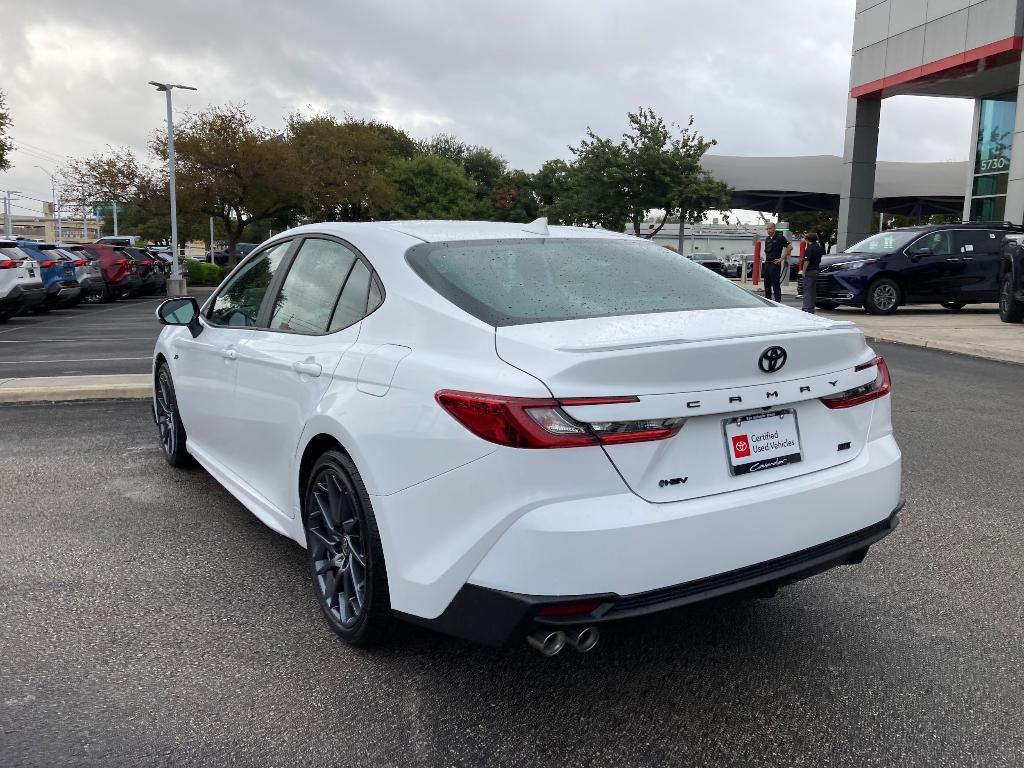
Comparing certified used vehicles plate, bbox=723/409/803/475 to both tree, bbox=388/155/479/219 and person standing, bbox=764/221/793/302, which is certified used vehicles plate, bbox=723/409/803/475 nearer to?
person standing, bbox=764/221/793/302

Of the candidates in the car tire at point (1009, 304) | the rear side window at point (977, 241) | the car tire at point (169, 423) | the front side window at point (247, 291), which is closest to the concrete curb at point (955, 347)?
the car tire at point (1009, 304)

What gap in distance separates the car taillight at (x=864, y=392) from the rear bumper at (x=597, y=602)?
0.49 m

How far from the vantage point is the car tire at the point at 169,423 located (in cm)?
546

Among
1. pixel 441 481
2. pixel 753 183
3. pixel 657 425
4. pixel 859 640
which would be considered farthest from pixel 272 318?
pixel 753 183

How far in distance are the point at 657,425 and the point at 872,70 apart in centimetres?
2774

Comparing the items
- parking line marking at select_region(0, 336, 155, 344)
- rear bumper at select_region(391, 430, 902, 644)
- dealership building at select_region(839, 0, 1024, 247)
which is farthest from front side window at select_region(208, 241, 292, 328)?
dealership building at select_region(839, 0, 1024, 247)

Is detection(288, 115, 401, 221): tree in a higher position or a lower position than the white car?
higher

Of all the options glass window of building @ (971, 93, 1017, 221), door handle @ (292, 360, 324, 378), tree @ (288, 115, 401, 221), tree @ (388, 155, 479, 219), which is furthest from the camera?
tree @ (388, 155, 479, 219)

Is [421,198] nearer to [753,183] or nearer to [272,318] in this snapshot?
[753,183]

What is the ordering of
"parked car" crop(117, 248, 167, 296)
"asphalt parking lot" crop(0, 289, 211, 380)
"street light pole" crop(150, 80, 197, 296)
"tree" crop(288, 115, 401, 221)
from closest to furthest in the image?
"asphalt parking lot" crop(0, 289, 211, 380), "parked car" crop(117, 248, 167, 296), "street light pole" crop(150, 80, 197, 296), "tree" crop(288, 115, 401, 221)

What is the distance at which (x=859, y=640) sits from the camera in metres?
3.32

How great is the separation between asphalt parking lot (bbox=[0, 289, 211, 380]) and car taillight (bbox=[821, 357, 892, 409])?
8850 millimetres

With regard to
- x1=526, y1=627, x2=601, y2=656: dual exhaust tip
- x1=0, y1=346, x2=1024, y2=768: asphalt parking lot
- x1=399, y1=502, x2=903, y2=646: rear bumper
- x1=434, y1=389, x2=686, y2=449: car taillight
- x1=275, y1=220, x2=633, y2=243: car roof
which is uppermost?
x1=275, y1=220, x2=633, y2=243: car roof

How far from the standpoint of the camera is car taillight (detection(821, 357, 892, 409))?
2982mm
